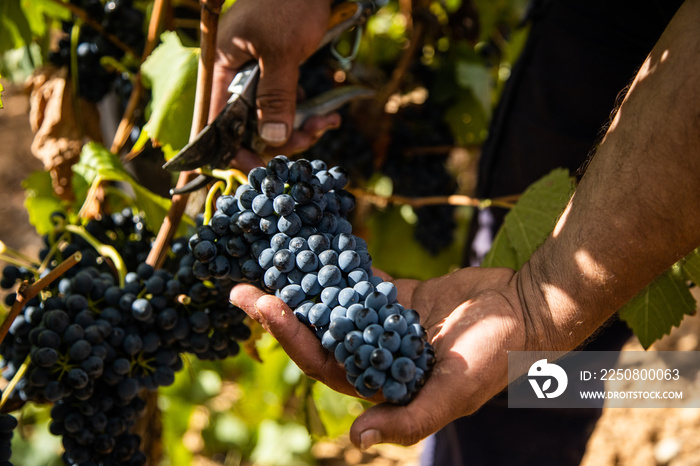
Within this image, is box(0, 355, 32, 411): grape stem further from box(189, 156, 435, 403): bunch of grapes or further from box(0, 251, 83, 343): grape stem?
box(189, 156, 435, 403): bunch of grapes

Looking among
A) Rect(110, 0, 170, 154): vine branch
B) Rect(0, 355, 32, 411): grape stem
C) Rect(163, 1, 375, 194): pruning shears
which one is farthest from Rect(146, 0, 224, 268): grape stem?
Rect(110, 0, 170, 154): vine branch

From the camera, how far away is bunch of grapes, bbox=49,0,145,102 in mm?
1441

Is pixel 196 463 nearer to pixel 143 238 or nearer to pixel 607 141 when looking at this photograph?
pixel 143 238

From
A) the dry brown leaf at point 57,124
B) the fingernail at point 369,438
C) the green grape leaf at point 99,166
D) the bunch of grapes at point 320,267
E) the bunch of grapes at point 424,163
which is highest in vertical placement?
the bunch of grapes at point 320,267

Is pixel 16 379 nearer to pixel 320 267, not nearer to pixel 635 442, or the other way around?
pixel 320 267

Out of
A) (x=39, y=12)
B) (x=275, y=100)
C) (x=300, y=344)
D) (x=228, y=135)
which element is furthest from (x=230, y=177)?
(x=39, y=12)

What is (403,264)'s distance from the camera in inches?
79.7

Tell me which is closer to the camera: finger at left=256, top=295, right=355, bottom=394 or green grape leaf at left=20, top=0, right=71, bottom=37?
finger at left=256, top=295, right=355, bottom=394

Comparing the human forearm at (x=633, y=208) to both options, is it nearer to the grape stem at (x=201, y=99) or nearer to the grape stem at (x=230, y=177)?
the grape stem at (x=230, y=177)

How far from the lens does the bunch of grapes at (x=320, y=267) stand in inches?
28.4

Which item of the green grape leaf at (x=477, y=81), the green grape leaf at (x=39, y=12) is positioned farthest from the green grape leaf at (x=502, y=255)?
the green grape leaf at (x=39, y=12)

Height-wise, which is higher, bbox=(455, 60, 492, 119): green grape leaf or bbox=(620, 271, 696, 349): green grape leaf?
bbox=(455, 60, 492, 119): green grape leaf

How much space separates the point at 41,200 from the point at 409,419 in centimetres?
120

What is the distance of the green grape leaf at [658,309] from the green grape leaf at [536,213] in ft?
0.73
